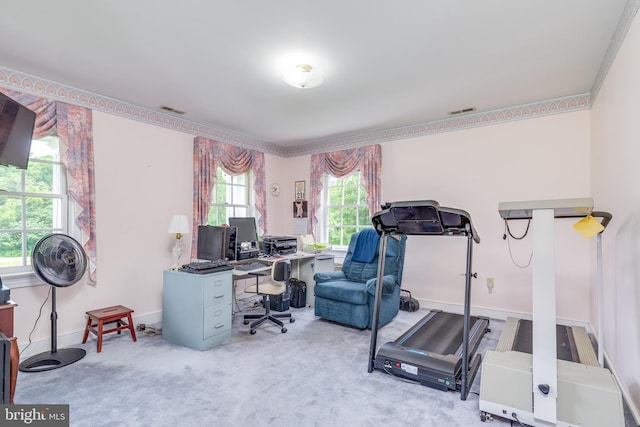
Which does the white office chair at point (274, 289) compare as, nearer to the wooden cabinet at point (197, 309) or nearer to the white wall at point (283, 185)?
the wooden cabinet at point (197, 309)

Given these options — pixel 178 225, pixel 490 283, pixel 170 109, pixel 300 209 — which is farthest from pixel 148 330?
pixel 490 283

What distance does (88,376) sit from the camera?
266cm

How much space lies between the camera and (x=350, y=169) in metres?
5.18

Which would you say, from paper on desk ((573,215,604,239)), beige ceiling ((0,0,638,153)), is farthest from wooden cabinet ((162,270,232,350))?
paper on desk ((573,215,604,239))

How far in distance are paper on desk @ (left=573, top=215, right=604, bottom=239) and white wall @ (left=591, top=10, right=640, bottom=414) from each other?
225mm

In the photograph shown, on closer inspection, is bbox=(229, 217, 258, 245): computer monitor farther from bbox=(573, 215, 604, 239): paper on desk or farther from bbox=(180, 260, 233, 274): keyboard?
bbox=(573, 215, 604, 239): paper on desk

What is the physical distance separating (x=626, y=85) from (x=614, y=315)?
170 centimetres

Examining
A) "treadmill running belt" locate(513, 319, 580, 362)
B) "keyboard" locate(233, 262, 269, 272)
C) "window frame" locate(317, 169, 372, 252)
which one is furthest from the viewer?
"window frame" locate(317, 169, 372, 252)

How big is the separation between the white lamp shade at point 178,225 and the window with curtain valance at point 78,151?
0.78m

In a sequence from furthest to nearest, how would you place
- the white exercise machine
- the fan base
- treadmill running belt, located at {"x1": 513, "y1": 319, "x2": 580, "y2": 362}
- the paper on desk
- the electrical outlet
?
the electrical outlet
the fan base
treadmill running belt, located at {"x1": 513, "y1": 319, "x2": 580, "y2": 362}
the paper on desk
the white exercise machine

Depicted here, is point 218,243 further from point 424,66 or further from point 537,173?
point 537,173

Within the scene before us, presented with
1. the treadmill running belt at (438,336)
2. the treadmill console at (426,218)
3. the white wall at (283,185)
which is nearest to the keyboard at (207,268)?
the treadmill console at (426,218)

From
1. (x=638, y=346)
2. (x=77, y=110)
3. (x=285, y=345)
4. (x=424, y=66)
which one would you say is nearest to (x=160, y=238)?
(x=77, y=110)

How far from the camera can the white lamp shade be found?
3.97 meters
